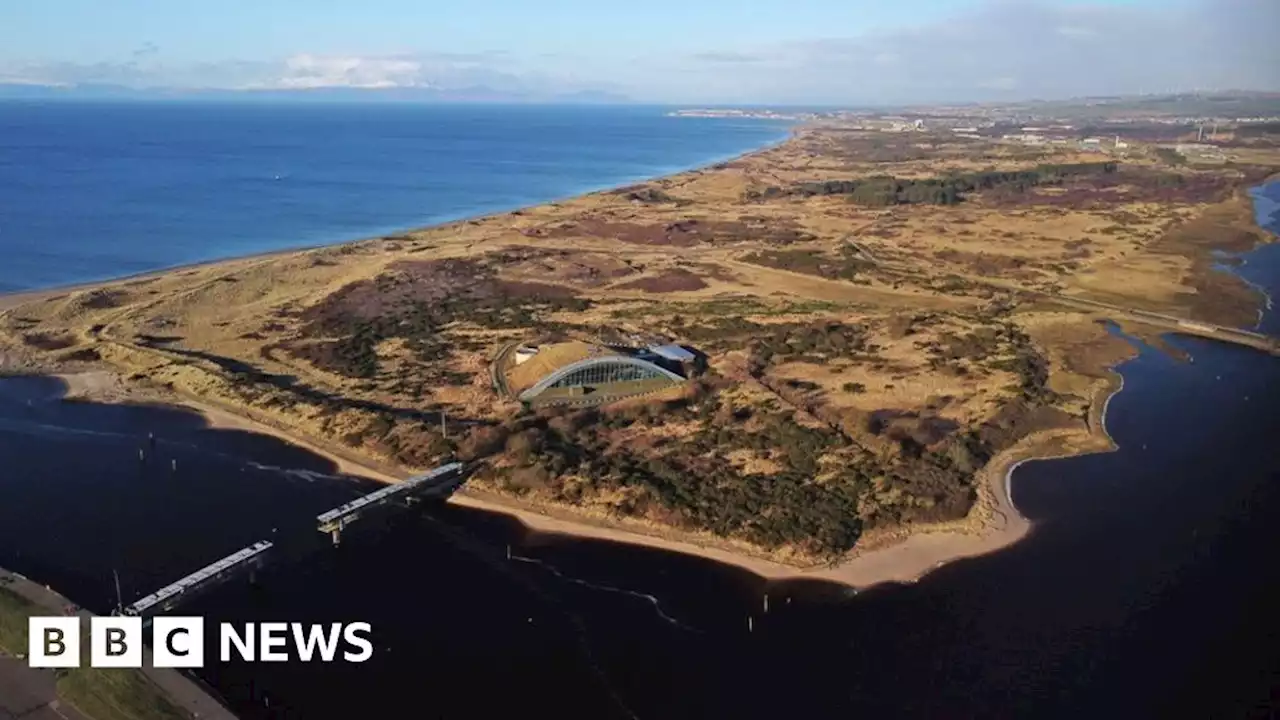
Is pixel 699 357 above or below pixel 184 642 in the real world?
above

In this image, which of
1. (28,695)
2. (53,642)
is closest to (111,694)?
(28,695)

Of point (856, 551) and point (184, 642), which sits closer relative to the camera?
point (184, 642)

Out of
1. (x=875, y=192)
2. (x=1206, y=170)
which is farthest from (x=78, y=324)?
(x=1206, y=170)

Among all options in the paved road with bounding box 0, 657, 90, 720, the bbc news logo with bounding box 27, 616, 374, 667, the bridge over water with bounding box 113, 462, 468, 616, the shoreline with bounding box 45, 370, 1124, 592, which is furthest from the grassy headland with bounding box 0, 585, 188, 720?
the shoreline with bounding box 45, 370, 1124, 592

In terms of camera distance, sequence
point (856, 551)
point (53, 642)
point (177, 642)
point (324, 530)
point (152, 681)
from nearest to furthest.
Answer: point (152, 681) → point (53, 642) → point (177, 642) → point (856, 551) → point (324, 530)

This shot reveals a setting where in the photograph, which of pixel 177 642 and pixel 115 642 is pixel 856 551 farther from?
pixel 115 642

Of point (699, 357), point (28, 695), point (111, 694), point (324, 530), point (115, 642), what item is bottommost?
point (28, 695)

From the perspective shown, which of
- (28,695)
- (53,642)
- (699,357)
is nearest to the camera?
(28,695)

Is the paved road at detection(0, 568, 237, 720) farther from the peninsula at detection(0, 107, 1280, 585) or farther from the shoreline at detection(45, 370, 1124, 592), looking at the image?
the peninsula at detection(0, 107, 1280, 585)
